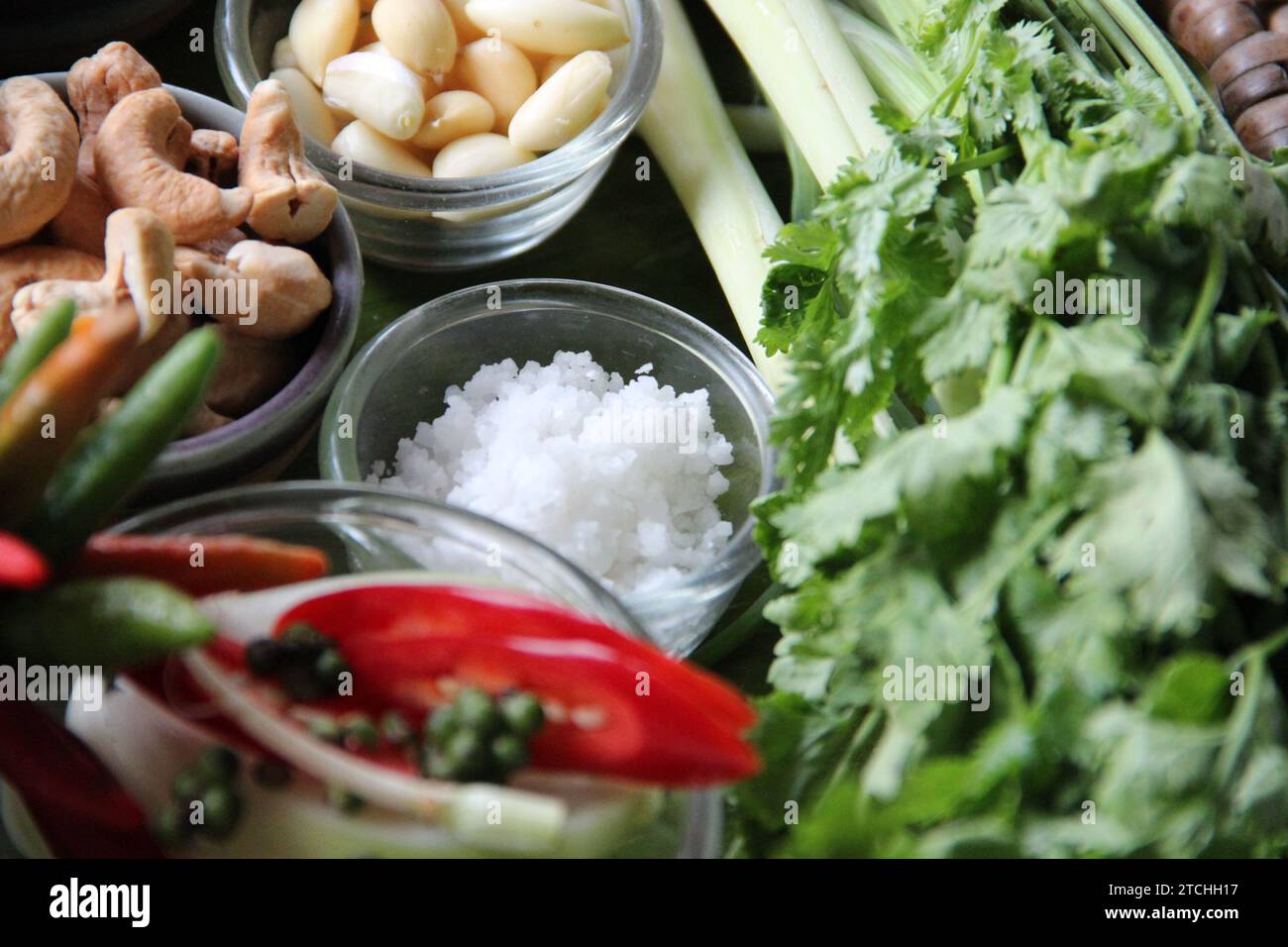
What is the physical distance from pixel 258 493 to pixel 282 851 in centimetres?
23

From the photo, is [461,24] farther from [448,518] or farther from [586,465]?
[448,518]

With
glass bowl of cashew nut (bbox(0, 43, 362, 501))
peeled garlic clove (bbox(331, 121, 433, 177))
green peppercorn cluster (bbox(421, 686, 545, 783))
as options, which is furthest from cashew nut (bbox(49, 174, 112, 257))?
green peppercorn cluster (bbox(421, 686, 545, 783))

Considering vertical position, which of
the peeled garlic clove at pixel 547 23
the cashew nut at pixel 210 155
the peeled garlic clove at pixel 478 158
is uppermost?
the peeled garlic clove at pixel 547 23

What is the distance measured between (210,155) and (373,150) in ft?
0.50

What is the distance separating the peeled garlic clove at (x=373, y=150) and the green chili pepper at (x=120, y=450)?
17.8 inches

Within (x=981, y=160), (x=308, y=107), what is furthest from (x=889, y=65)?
(x=308, y=107)

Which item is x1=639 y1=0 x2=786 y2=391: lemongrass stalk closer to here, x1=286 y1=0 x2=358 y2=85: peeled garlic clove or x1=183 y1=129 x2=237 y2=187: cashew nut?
x1=286 y1=0 x2=358 y2=85: peeled garlic clove

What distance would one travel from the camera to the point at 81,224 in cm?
90

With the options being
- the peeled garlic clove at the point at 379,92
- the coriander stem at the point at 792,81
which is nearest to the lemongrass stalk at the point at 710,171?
the coriander stem at the point at 792,81

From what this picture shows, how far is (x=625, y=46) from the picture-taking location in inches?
45.5

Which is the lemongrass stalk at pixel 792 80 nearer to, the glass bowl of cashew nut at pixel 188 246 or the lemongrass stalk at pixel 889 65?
the lemongrass stalk at pixel 889 65

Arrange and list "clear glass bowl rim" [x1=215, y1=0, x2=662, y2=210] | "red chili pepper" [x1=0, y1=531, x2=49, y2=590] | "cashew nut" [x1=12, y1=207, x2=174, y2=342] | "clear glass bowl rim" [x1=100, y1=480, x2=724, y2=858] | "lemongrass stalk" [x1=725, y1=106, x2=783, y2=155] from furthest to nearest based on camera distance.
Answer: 1. "lemongrass stalk" [x1=725, y1=106, x2=783, y2=155]
2. "clear glass bowl rim" [x1=215, y1=0, x2=662, y2=210]
3. "cashew nut" [x1=12, y1=207, x2=174, y2=342]
4. "clear glass bowl rim" [x1=100, y1=480, x2=724, y2=858]
5. "red chili pepper" [x1=0, y1=531, x2=49, y2=590]

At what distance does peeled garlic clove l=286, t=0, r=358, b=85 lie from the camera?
3.58 ft

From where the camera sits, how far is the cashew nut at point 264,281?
0.87 meters
